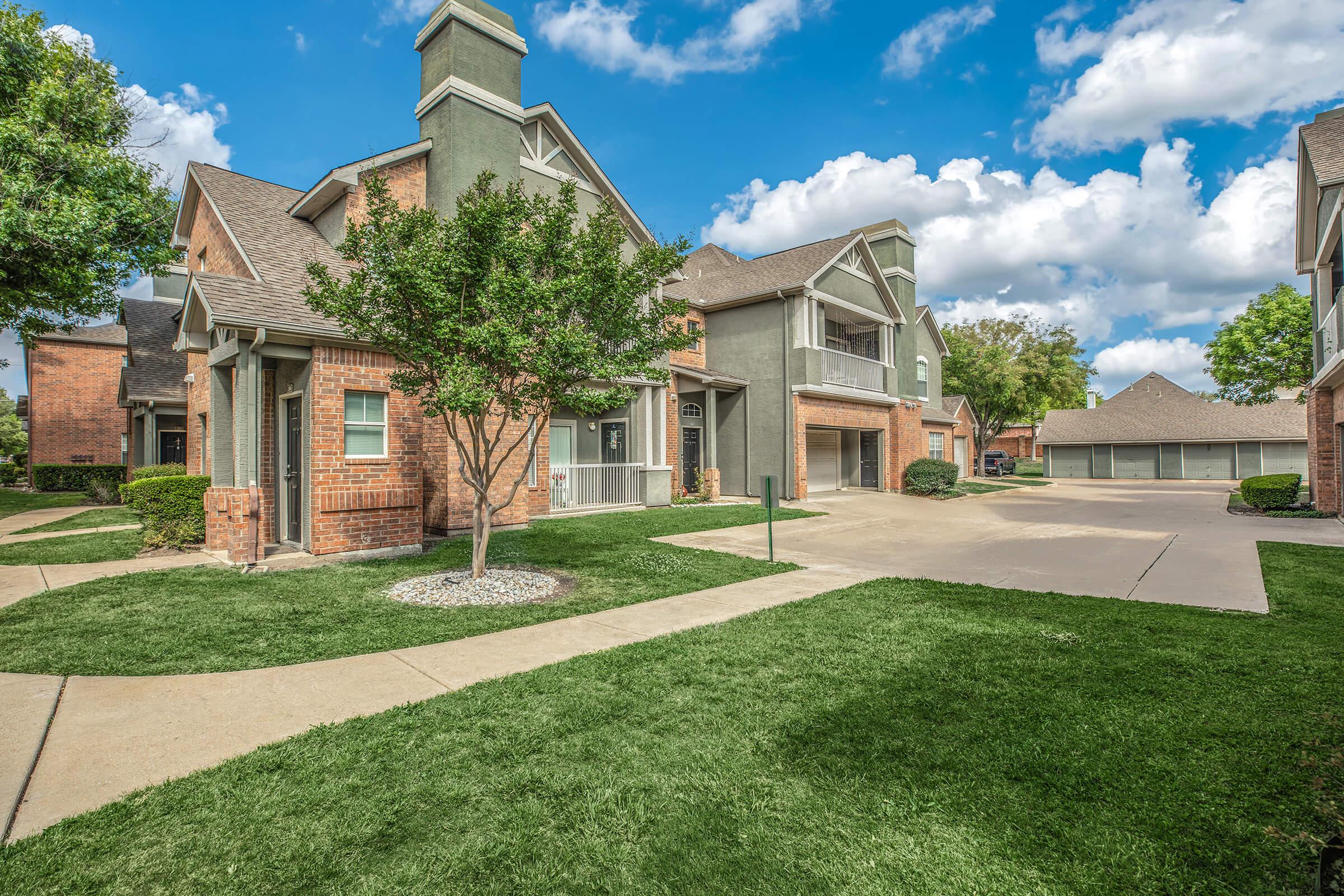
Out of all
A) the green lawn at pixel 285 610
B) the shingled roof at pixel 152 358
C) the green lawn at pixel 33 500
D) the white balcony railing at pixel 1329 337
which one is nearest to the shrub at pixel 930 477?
the white balcony railing at pixel 1329 337

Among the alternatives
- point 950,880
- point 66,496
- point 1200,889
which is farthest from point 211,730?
point 66,496

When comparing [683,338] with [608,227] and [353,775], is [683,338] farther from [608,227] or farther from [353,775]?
[353,775]

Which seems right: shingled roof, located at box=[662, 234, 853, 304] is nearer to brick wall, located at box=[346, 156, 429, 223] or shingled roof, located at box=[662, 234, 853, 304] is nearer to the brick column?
brick wall, located at box=[346, 156, 429, 223]

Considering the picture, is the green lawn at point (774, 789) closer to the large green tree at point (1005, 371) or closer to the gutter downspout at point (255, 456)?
the gutter downspout at point (255, 456)

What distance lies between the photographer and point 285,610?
6660 mm

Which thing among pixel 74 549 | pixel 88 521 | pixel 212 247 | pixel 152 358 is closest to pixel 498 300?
pixel 74 549

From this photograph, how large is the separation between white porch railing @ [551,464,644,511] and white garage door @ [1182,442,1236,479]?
3853 cm

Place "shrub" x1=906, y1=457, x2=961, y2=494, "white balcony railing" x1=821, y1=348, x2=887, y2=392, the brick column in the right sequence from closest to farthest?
the brick column
"white balcony railing" x1=821, y1=348, x2=887, y2=392
"shrub" x1=906, y1=457, x2=961, y2=494

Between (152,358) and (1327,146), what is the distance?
32280 mm

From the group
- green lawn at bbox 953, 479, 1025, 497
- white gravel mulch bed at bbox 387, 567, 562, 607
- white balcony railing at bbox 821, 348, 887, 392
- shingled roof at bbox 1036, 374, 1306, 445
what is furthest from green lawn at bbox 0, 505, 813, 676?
shingled roof at bbox 1036, 374, 1306, 445

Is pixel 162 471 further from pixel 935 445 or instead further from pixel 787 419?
pixel 935 445

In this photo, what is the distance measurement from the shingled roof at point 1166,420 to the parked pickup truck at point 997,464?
2.62m

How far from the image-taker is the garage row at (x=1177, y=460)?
3672cm

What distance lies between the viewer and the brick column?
51.5 ft
